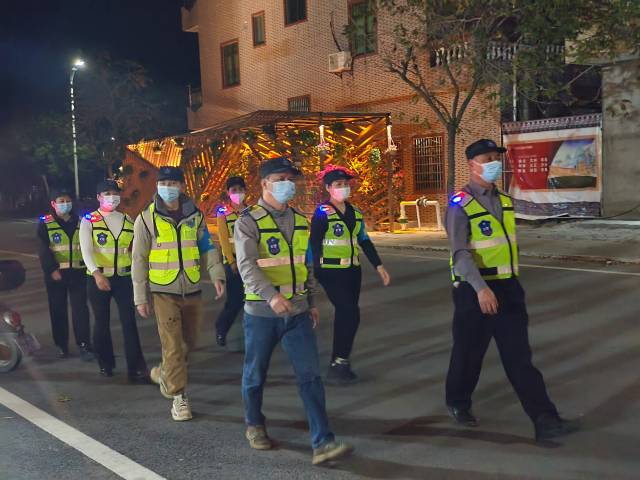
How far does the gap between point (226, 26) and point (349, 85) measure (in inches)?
326

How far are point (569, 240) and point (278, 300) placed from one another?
13.1 metres

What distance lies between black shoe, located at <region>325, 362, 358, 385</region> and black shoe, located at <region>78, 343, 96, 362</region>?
2.58 meters

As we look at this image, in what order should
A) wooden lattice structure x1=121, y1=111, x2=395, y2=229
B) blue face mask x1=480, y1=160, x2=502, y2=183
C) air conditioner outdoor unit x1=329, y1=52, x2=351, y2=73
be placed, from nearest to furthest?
blue face mask x1=480, y1=160, x2=502, y2=183
wooden lattice structure x1=121, y1=111, x2=395, y2=229
air conditioner outdoor unit x1=329, y1=52, x2=351, y2=73

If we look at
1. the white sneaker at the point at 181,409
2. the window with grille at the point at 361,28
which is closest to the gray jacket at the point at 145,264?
the white sneaker at the point at 181,409

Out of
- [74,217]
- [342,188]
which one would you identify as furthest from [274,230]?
[74,217]

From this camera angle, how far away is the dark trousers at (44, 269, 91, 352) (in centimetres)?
735

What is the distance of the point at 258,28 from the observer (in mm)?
29000

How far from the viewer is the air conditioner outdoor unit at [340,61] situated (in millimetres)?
24375

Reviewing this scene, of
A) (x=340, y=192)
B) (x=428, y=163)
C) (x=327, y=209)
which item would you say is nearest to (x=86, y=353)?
(x=327, y=209)

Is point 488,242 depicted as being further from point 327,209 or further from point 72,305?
point 72,305

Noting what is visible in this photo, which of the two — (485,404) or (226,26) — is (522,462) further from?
(226,26)

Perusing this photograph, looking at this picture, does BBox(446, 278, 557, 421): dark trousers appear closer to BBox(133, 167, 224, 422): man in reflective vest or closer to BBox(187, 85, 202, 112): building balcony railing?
BBox(133, 167, 224, 422): man in reflective vest

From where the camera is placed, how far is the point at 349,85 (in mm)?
25031

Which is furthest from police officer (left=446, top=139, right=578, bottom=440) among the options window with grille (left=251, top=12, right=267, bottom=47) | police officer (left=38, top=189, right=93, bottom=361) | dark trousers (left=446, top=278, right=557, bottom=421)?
window with grille (left=251, top=12, right=267, bottom=47)
